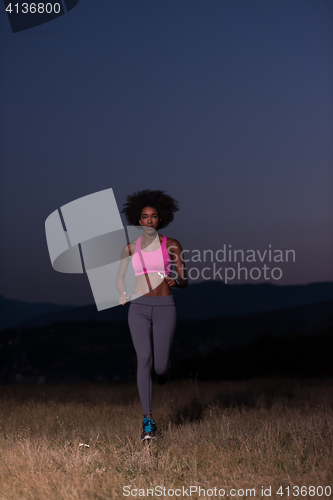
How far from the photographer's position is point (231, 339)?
22.2 meters

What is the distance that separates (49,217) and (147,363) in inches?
95.8

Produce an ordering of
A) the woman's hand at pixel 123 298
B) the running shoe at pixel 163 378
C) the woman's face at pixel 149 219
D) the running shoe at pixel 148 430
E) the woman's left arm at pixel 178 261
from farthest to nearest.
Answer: the running shoe at pixel 163 378 → the woman's face at pixel 149 219 → the woman's left arm at pixel 178 261 → the woman's hand at pixel 123 298 → the running shoe at pixel 148 430

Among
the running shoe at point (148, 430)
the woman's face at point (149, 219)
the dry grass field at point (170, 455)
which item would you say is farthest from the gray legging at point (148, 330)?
the woman's face at point (149, 219)

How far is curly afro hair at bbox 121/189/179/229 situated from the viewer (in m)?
6.34

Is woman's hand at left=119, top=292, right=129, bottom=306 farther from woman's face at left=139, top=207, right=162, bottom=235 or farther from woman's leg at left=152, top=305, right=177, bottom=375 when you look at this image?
woman's face at left=139, top=207, right=162, bottom=235

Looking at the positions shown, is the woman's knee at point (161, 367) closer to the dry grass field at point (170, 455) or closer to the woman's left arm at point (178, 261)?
the dry grass field at point (170, 455)

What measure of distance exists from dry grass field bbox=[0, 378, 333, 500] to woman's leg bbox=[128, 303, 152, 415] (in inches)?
20.8

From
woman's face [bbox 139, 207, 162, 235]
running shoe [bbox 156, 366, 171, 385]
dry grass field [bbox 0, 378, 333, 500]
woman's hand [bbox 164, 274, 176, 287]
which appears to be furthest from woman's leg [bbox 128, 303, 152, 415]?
woman's face [bbox 139, 207, 162, 235]

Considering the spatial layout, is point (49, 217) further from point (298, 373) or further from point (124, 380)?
point (298, 373)

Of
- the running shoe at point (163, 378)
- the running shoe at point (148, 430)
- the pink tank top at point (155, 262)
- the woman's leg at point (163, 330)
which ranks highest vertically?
the pink tank top at point (155, 262)

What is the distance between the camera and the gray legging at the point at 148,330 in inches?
234

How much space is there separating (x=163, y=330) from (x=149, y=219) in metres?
1.36

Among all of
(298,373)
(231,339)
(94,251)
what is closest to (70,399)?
(94,251)

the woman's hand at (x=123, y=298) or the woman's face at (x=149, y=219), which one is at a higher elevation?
the woman's face at (x=149, y=219)
